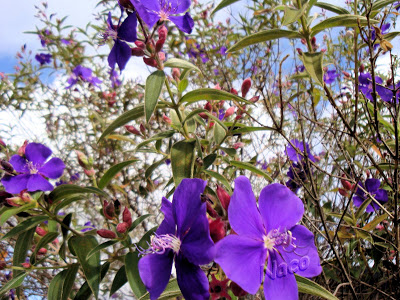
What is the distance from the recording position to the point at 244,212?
1.83ft

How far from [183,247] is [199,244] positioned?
5 centimetres

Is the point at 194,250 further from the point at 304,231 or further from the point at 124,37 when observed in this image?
the point at 124,37

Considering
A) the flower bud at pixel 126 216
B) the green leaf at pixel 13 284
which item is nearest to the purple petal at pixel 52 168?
the green leaf at pixel 13 284

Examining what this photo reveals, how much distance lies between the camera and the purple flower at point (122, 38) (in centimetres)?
82

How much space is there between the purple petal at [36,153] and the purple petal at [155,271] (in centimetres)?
80

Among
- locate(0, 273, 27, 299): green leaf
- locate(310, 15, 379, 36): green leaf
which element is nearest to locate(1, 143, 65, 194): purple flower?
locate(0, 273, 27, 299): green leaf

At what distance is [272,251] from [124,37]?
0.60 m

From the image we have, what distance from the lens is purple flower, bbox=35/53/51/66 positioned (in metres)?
3.42

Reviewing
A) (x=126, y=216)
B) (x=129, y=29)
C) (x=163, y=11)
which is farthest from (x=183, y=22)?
(x=126, y=216)

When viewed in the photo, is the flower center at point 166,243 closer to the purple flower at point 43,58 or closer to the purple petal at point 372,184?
the purple petal at point 372,184

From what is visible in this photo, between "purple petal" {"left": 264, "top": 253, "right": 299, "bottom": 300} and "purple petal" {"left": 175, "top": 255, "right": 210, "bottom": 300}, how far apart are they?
0.10 m

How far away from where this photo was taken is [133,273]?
893 mm

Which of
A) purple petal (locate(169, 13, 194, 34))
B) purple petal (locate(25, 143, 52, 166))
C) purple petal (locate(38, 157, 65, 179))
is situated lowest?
purple petal (locate(38, 157, 65, 179))

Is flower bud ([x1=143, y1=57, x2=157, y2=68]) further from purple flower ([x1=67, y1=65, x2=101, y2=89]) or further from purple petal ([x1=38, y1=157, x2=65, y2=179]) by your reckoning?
purple flower ([x1=67, y1=65, x2=101, y2=89])
